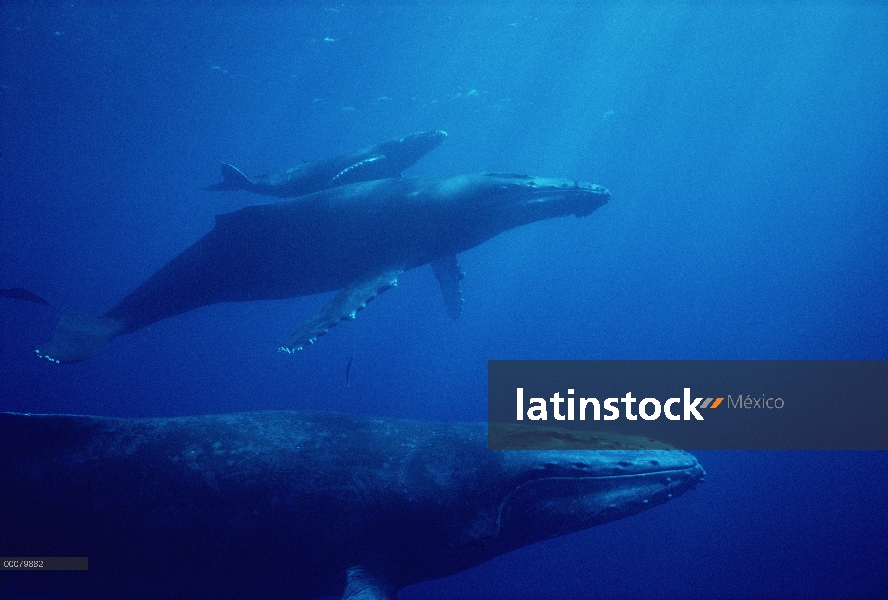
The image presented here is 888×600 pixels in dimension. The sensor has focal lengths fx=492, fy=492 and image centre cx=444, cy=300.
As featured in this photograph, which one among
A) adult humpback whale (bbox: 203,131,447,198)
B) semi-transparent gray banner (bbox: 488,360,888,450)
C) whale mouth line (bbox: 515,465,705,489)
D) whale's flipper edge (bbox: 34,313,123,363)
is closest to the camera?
whale mouth line (bbox: 515,465,705,489)

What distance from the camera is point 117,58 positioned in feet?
99.8

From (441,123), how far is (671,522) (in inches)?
1673

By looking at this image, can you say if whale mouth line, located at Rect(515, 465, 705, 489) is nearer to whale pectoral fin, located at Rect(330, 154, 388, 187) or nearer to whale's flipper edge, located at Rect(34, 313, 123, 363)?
whale's flipper edge, located at Rect(34, 313, 123, 363)

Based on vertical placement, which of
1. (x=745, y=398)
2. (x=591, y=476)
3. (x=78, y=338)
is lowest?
(x=591, y=476)

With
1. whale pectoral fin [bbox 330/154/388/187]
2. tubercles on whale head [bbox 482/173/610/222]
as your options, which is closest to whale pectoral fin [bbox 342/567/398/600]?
tubercles on whale head [bbox 482/173/610/222]

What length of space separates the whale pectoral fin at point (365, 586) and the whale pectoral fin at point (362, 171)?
817 centimetres

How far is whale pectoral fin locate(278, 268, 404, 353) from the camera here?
7.54 metres

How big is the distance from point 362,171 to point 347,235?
7.60ft

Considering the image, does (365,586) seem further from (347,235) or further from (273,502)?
(347,235)

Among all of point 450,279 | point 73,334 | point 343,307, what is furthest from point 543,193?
point 73,334

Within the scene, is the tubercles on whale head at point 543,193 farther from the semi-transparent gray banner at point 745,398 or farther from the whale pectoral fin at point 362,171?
the semi-transparent gray banner at point 745,398

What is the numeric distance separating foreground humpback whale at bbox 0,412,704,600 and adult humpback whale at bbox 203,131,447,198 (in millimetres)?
7267

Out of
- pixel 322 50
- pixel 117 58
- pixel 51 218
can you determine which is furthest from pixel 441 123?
pixel 51 218

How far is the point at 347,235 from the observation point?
928 cm
